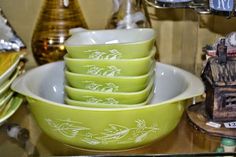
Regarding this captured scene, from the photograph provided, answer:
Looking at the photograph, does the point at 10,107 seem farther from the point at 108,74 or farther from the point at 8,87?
the point at 108,74

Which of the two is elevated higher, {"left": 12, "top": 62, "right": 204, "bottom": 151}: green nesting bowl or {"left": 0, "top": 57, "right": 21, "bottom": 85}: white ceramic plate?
{"left": 0, "top": 57, "right": 21, "bottom": 85}: white ceramic plate

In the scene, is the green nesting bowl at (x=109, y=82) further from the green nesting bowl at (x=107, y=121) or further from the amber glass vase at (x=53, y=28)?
the amber glass vase at (x=53, y=28)

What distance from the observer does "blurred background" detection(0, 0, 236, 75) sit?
2.80 ft

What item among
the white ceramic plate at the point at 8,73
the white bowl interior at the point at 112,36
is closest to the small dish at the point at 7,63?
the white ceramic plate at the point at 8,73

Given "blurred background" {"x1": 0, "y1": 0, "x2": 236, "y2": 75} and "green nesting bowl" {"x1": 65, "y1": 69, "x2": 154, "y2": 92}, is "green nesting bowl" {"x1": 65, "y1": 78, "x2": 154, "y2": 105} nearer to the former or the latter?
"green nesting bowl" {"x1": 65, "y1": 69, "x2": 154, "y2": 92}

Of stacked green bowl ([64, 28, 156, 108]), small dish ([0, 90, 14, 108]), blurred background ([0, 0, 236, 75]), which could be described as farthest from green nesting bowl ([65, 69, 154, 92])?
blurred background ([0, 0, 236, 75])

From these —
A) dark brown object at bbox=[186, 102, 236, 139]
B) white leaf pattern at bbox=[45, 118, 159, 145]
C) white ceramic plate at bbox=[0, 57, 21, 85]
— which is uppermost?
white ceramic plate at bbox=[0, 57, 21, 85]

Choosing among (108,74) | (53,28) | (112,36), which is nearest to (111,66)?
(108,74)

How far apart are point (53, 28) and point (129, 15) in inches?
5.6

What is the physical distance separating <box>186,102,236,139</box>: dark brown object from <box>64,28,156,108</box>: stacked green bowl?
0.30ft

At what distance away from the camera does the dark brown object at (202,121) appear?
619mm

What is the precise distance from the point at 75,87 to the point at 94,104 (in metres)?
0.04

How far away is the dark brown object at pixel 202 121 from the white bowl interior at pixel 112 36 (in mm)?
137

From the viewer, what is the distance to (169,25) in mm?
873
